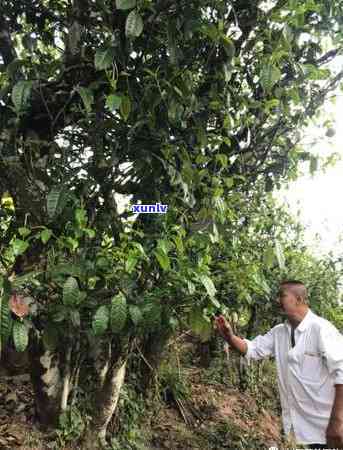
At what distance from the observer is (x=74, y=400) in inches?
103

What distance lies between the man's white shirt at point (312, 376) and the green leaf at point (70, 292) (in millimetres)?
1377

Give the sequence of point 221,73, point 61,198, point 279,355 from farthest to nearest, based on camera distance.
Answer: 1. point 279,355
2. point 221,73
3. point 61,198

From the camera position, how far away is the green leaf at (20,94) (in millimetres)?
1687

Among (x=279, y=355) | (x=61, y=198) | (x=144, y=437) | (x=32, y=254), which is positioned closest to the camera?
(x=61, y=198)

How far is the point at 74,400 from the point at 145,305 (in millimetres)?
1122

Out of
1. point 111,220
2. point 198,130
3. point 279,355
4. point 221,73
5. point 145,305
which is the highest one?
point 221,73

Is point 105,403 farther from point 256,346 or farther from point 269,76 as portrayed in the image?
point 269,76

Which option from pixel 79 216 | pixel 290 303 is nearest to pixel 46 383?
pixel 79 216

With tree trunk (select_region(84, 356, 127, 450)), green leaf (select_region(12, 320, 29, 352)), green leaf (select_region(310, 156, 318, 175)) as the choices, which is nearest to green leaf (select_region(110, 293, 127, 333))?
green leaf (select_region(12, 320, 29, 352))

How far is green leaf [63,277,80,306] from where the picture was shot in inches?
67.3

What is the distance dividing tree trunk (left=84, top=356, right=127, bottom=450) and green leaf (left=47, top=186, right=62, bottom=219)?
1162mm

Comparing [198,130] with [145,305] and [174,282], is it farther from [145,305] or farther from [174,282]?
[145,305]

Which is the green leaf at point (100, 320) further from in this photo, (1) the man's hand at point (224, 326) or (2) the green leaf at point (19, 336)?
(1) the man's hand at point (224, 326)

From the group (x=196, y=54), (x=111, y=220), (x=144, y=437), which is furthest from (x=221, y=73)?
(x=144, y=437)
